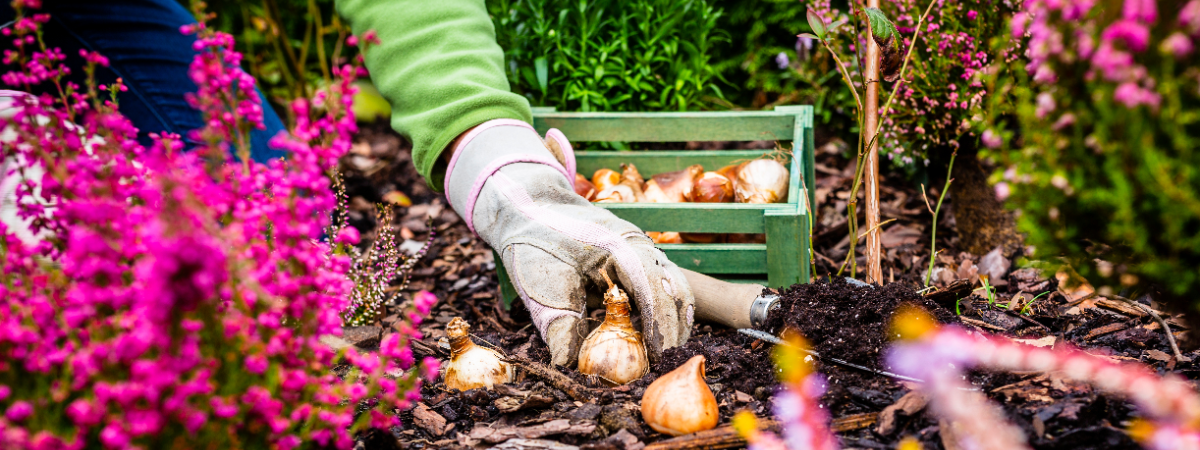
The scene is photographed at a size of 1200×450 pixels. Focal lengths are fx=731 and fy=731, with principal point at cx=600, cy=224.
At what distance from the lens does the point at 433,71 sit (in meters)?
2.45

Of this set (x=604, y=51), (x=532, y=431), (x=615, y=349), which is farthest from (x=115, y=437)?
(x=604, y=51)

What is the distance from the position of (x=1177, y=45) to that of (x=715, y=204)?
149cm

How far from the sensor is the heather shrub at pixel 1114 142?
2.87 feet

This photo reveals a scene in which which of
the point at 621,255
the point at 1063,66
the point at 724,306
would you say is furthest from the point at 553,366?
the point at 1063,66

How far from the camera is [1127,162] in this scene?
0.93m

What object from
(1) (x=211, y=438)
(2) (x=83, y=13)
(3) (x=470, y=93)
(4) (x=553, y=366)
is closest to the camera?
(1) (x=211, y=438)

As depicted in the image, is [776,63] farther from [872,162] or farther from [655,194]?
[872,162]

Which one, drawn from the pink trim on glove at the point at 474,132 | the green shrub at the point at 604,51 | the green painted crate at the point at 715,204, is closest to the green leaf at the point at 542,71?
the green shrub at the point at 604,51

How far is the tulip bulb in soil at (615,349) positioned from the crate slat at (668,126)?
1.17 meters

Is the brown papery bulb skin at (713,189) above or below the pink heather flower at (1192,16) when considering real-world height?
below

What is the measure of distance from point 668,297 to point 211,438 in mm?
1173

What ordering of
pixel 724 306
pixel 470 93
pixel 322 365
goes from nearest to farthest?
pixel 322 365 < pixel 724 306 < pixel 470 93

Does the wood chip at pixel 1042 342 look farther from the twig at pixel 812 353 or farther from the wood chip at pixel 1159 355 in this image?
the twig at pixel 812 353

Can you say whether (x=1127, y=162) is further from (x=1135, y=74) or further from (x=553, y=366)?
(x=553, y=366)
